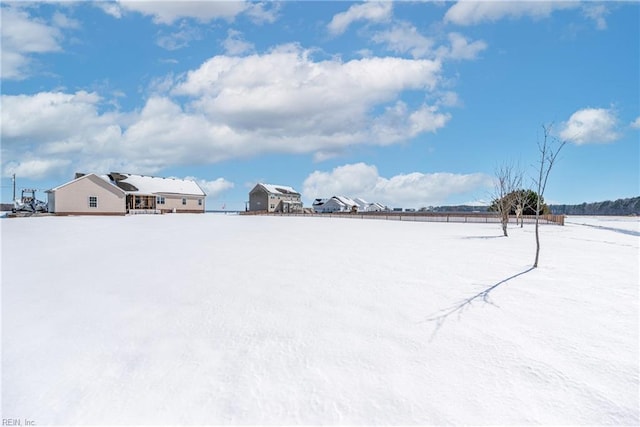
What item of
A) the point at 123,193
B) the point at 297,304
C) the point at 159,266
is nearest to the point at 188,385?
the point at 297,304

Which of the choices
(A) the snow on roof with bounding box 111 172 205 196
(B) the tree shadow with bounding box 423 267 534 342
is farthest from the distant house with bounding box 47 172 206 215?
(B) the tree shadow with bounding box 423 267 534 342

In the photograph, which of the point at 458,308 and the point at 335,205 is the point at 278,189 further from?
the point at 458,308

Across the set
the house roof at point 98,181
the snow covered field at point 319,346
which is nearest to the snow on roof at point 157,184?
the house roof at point 98,181

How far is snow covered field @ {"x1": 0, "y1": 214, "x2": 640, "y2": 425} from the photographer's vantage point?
293 cm

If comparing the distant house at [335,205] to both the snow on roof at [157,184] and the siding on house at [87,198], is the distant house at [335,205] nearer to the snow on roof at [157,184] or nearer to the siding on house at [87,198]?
the snow on roof at [157,184]

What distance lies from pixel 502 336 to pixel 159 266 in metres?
7.58

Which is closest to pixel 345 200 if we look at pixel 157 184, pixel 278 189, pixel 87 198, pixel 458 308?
pixel 278 189

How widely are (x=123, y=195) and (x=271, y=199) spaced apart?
26.0m

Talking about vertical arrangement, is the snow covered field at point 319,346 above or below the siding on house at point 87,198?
below

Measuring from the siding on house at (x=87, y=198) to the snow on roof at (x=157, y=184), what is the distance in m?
5.55

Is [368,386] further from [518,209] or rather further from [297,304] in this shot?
[518,209]

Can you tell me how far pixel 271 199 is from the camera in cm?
5766

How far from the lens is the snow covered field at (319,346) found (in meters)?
2.93

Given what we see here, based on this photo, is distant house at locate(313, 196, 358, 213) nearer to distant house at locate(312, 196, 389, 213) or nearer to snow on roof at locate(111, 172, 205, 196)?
distant house at locate(312, 196, 389, 213)
